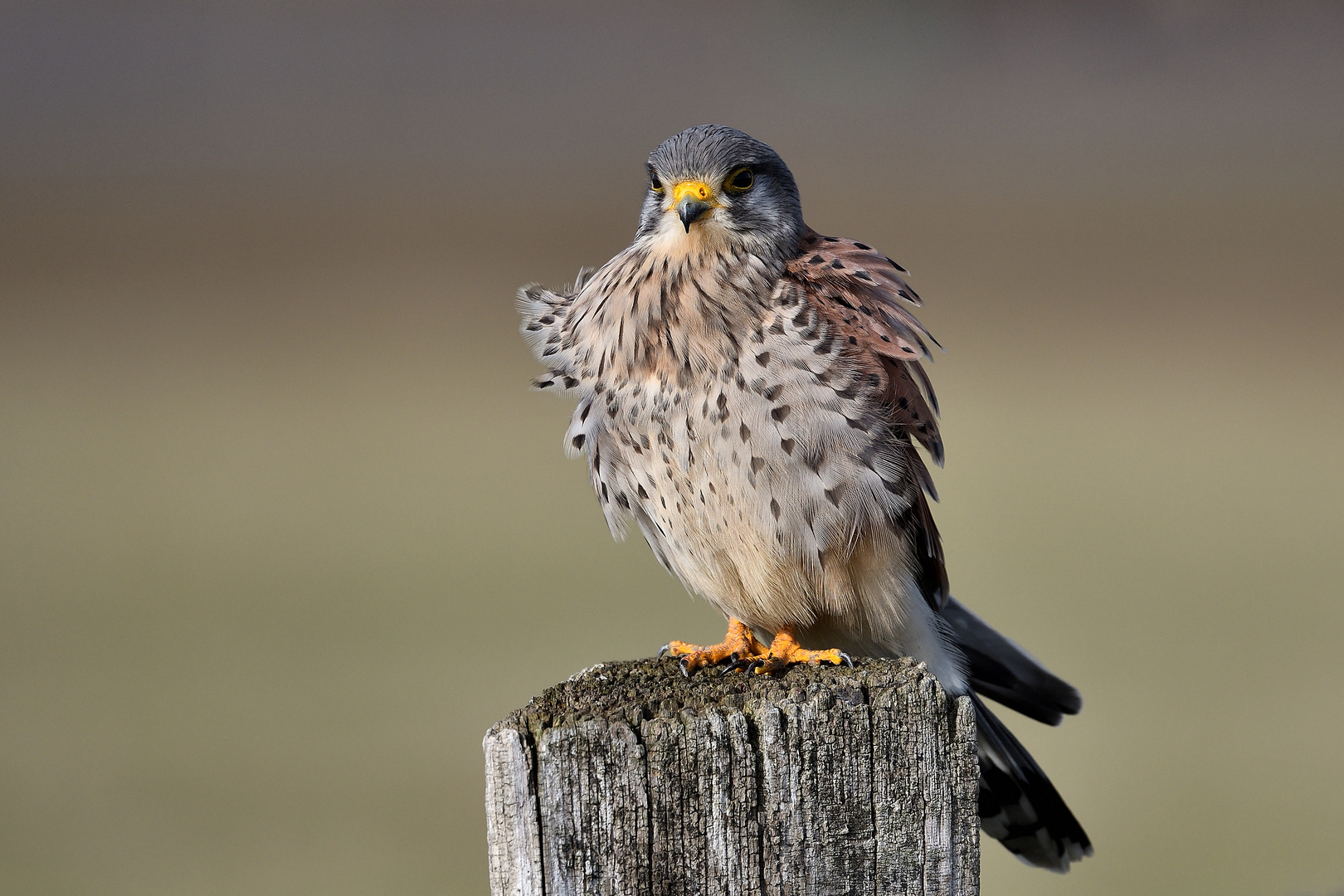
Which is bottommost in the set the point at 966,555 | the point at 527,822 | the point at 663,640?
the point at 527,822

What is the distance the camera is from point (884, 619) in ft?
8.41

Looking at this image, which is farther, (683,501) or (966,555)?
(966,555)

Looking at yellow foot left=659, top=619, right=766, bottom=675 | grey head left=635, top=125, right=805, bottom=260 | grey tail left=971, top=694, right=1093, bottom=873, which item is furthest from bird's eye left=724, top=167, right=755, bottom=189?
grey tail left=971, top=694, right=1093, bottom=873

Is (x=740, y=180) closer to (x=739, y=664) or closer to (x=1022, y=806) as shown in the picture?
(x=739, y=664)

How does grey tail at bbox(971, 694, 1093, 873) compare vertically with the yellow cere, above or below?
below

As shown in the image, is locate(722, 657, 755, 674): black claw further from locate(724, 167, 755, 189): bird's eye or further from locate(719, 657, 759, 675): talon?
locate(724, 167, 755, 189): bird's eye

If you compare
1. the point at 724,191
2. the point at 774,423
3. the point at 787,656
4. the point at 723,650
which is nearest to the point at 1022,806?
the point at 787,656

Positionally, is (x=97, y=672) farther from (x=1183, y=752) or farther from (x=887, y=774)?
(x=887, y=774)

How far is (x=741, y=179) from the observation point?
2.45 metres

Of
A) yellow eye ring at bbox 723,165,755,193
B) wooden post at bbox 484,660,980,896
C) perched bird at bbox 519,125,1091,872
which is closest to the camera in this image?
wooden post at bbox 484,660,980,896

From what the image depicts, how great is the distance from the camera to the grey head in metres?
2.40

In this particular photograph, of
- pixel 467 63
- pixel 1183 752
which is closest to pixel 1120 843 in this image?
pixel 1183 752

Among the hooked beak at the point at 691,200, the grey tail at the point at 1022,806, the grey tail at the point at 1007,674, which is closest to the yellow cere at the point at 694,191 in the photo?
the hooked beak at the point at 691,200

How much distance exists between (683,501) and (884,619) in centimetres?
52
